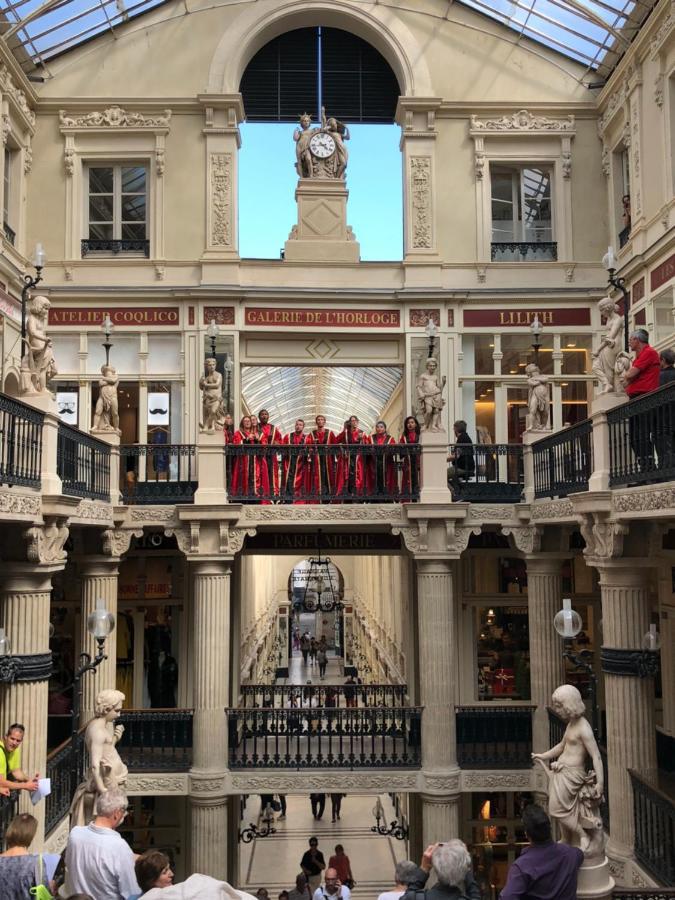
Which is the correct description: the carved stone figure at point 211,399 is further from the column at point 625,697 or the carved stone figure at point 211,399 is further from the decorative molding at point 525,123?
the decorative molding at point 525,123

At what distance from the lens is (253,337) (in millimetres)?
18109

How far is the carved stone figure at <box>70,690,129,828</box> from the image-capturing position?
952cm

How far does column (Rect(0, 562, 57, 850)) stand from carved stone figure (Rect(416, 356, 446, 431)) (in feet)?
20.2

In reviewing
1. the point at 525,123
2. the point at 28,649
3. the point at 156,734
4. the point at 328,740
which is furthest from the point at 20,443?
the point at 525,123

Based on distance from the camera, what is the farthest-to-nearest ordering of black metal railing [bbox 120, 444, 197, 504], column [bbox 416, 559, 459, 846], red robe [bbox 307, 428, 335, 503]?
black metal railing [bbox 120, 444, 197, 504], red robe [bbox 307, 428, 335, 503], column [bbox 416, 559, 459, 846]

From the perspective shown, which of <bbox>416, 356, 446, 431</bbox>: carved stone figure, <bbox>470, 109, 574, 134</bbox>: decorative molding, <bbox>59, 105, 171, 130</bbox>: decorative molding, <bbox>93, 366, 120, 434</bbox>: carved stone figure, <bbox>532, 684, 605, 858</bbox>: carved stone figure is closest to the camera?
<bbox>532, 684, 605, 858</bbox>: carved stone figure

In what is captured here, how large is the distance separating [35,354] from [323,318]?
797cm

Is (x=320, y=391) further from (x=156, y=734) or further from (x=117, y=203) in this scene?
(x=156, y=734)

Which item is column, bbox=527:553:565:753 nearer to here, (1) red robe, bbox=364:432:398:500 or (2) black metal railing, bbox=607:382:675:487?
(1) red robe, bbox=364:432:398:500

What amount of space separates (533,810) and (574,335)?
13.3 meters

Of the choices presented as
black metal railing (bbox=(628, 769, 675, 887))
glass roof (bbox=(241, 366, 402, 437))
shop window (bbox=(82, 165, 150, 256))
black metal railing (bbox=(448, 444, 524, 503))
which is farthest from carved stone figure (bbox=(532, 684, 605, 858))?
glass roof (bbox=(241, 366, 402, 437))

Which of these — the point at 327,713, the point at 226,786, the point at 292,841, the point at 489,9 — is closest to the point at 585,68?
the point at 489,9

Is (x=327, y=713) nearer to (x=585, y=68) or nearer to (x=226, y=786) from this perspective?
(x=226, y=786)

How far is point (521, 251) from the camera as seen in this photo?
18406 millimetres
